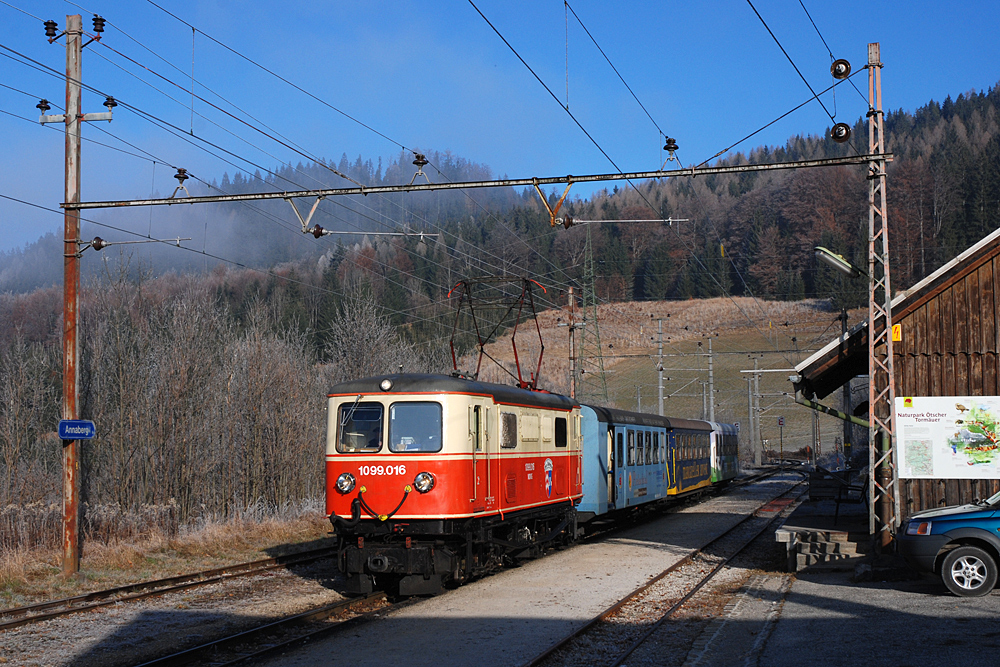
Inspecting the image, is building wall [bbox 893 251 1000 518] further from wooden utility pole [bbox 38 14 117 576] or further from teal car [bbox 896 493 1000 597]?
wooden utility pole [bbox 38 14 117 576]

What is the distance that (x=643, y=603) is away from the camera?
12.0 metres

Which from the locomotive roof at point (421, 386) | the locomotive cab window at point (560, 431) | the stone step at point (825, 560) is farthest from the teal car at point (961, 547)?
the locomotive cab window at point (560, 431)

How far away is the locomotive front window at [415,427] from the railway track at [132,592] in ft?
12.9

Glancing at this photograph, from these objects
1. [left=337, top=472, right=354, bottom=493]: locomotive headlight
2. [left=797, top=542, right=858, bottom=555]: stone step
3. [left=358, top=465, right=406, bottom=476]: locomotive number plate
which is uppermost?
[left=358, top=465, right=406, bottom=476]: locomotive number plate

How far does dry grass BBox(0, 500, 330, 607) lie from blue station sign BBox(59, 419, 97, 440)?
2.10 meters

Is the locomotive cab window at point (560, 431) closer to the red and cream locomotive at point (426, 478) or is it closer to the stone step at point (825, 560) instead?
the red and cream locomotive at point (426, 478)

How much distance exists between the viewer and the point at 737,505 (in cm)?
2969

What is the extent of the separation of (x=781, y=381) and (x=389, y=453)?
8776 centimetres

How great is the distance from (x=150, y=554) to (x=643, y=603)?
31.0 feet

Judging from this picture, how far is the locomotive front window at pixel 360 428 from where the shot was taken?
1233cm

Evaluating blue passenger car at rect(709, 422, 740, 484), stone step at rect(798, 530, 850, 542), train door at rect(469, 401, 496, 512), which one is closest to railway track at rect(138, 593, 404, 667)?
train door at rect(469, 401, 496, 512)

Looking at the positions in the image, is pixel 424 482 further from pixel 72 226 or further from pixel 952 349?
pixel 952 349

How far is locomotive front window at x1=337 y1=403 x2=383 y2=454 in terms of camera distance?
40.4 ft

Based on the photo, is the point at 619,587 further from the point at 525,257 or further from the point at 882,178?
the point at 525,257
